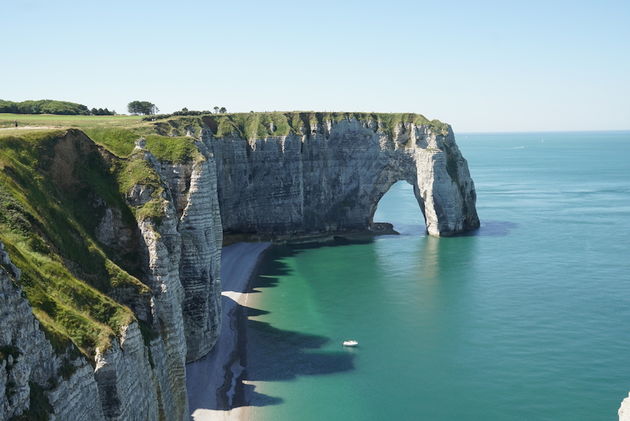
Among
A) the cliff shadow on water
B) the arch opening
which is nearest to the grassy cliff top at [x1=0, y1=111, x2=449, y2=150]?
the arch opening

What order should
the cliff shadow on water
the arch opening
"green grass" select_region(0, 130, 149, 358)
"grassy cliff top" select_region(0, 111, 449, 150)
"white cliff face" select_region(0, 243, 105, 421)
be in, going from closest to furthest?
1. "white cliff face" select_region(0, 243, 105, 421)
2. "green grass" select_region(0, 130, 149, 358)
3. the cliff shadow on water
4. "grassy cliff top" select_region(0, 111, 449, 150)
5. the arch opening

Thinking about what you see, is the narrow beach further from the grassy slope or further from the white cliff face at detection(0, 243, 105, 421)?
the white cliff face at detection(0, 243, 105, 421)

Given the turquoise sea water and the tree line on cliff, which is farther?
the tree line on cliff

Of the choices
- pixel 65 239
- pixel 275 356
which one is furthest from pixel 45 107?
pixel 65 239

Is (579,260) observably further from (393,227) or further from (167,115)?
(167,115)

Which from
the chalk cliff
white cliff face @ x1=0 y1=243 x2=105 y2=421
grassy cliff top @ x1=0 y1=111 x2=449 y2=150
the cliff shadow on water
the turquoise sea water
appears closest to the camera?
white cliff face @ x1=0 y1=243 x2=105 y2=421

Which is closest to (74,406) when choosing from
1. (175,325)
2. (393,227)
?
(175,325)
